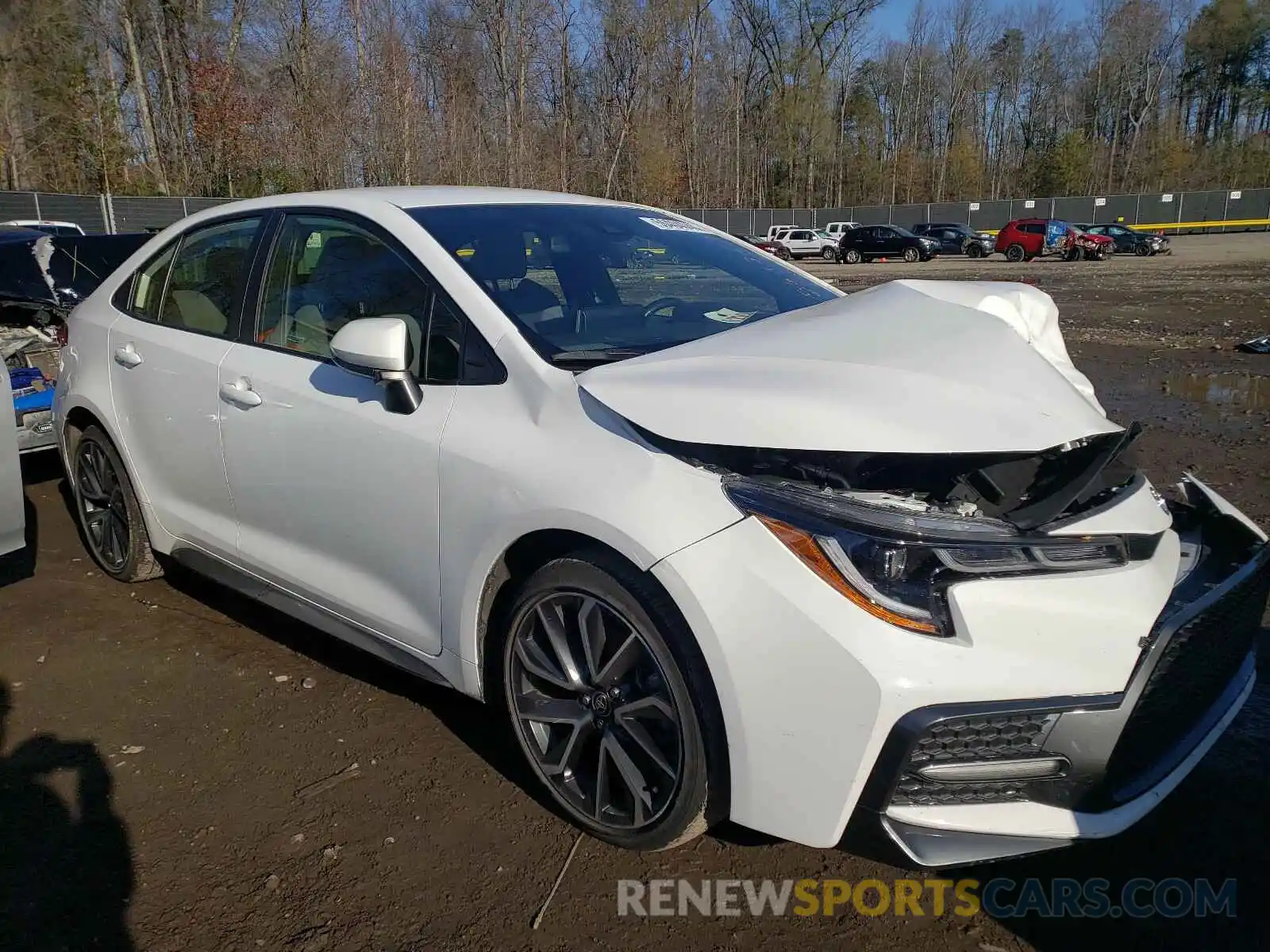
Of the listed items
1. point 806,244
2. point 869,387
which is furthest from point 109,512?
point 806,244

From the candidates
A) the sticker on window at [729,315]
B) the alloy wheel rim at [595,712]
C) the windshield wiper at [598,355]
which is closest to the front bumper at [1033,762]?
the alloy wheel rim at [595,712]

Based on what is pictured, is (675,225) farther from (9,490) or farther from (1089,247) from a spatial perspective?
(1089,247)

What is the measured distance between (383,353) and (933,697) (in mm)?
1636

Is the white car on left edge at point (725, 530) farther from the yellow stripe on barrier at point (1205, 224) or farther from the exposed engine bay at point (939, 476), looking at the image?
the yellow stripe on barrier at point (1205, 224)

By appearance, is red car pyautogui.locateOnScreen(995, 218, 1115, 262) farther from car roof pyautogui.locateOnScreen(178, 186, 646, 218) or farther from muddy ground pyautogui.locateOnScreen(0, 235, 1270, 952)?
muddy ground pyautogui.locateOnScreen(0, 235, 1270, 952)

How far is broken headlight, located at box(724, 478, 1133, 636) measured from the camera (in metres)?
2.00

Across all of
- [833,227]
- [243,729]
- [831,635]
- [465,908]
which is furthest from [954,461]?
[833,227]

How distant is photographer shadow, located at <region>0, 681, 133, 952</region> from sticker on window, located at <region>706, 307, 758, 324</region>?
232cm

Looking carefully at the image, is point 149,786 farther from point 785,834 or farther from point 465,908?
point 785,834

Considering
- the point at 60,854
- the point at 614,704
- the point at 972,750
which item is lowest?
the point at 60,854

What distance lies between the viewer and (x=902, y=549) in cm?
203

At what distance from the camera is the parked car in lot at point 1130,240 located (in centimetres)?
3831

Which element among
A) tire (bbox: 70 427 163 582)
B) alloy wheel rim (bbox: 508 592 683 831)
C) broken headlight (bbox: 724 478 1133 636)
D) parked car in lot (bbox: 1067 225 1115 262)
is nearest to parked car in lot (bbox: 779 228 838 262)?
parked car in lot (bbox: 1067 225 1115 262)

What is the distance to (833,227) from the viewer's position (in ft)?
165
